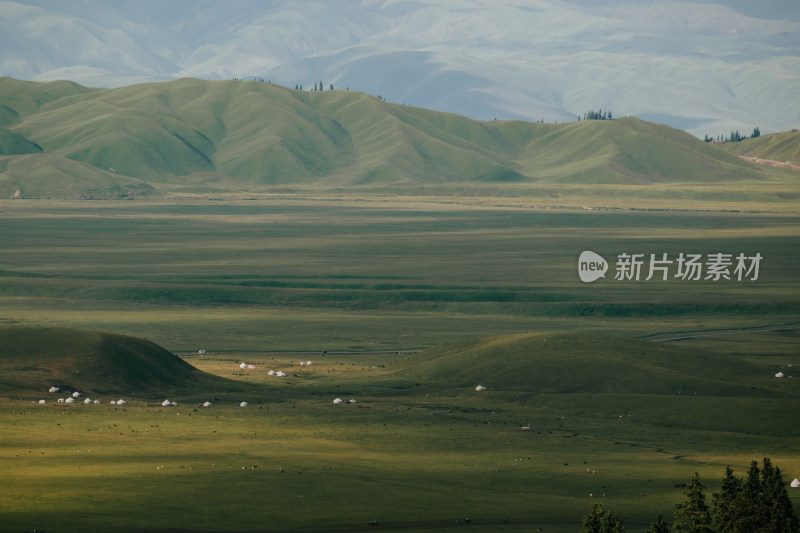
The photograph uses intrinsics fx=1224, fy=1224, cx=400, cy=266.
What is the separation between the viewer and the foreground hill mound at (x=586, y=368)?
75938 millimetres

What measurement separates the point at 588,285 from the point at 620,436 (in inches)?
3089

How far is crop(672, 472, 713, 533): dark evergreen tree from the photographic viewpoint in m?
36.1

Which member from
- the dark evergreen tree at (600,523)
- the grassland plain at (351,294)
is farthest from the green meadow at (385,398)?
the dark evergreen tree at (600,523)

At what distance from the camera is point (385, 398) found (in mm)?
73000

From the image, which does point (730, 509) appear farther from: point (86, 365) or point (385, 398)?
point (86, 365)

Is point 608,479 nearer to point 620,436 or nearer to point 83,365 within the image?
point 620,436

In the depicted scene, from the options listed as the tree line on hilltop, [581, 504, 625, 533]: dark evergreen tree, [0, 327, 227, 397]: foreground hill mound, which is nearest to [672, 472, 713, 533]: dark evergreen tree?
the tree line on hilltop

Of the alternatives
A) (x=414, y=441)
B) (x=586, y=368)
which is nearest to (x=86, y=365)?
(x=414, y=441)

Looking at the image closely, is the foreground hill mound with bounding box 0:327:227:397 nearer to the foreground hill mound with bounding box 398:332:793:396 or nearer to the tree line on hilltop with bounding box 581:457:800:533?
the foreground hill mound with bounding box 398:332:793:396

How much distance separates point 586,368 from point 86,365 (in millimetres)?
31225

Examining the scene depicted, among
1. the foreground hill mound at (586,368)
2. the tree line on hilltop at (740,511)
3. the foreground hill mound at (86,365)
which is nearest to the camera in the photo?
the tree line on hilltop at (740,511)

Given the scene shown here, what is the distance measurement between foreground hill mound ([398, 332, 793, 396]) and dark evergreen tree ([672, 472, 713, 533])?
1495 inches

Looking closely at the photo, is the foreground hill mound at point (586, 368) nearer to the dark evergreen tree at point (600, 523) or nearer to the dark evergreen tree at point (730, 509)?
the dark evergreen tree at point (730, 509)

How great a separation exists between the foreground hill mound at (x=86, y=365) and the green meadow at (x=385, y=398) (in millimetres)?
188
